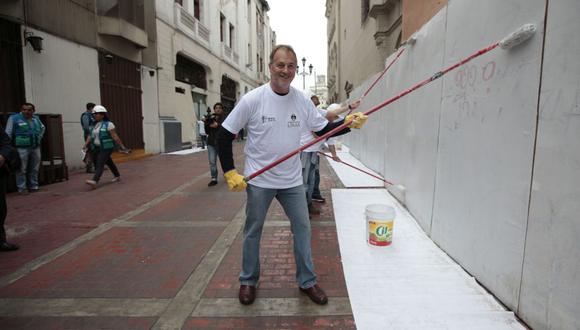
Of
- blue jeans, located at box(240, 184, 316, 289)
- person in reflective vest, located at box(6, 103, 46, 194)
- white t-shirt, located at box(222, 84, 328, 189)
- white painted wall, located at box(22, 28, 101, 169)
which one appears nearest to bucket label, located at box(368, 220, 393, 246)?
blue jeans, located at box(240, 184, 316, 289)

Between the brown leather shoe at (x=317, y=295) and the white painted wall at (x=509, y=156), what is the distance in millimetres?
1284

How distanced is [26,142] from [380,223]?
686 cm

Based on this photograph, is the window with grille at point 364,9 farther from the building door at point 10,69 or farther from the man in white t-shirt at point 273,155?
the man in white t-shirt at point 273,155

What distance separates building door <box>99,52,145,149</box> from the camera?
1162cm

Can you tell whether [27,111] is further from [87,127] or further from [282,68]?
[282,68]

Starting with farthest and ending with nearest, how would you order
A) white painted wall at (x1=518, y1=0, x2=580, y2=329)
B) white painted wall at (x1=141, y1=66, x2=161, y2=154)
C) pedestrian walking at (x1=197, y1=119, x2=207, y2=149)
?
pedestrian walking at (x1=197, y1=119, x2=207, y2=149) < white painted wall at (x1=141, y1=66, x2=161, y2=154) < white painted wall at (x1=518, y1=0, x2=580, y2=329)

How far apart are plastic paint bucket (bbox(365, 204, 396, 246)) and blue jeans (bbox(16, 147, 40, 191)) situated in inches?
266

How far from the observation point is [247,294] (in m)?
2.76

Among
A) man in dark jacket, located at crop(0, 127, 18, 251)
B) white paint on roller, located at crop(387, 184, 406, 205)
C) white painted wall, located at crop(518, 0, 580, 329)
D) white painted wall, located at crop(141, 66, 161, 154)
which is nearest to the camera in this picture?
white painted wall, located at crop(518, 0, 580, 329)

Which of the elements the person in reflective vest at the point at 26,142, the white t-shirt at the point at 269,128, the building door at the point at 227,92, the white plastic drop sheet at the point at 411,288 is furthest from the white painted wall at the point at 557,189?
the building door at the point at 227,92

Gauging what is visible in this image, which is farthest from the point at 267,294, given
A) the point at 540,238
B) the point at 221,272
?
the point at 540,238

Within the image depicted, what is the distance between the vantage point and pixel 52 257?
372cm

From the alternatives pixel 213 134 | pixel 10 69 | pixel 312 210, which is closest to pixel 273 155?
pixel 312 210

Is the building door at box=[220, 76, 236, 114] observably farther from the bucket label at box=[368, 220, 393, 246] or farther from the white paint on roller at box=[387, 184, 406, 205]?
the bucket label at box=[368, 220, 393, 246]
